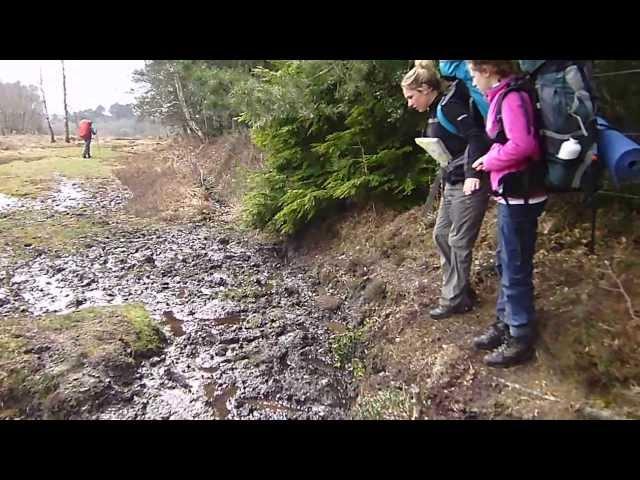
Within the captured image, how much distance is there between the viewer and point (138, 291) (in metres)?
2.43

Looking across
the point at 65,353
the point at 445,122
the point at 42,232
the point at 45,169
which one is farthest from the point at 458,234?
the point at 45,169

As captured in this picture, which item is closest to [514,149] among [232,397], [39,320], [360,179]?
[232,397]

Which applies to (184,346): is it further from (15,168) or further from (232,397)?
(15,168)

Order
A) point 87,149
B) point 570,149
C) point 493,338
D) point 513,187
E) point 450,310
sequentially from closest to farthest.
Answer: point 570,149 → point 513,187 → point 493,338 → point 450,310 → point 87,149

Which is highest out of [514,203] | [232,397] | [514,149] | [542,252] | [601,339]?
[514,149]

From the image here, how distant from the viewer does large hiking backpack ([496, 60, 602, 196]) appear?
134 cm

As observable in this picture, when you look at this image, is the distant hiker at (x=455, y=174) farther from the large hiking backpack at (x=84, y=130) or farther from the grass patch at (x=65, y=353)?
the large hiking backpack at (x=84, y=130)

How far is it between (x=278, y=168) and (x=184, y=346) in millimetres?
1948

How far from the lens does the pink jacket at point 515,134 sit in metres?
1.40

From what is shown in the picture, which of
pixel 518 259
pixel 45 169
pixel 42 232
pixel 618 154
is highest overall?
pixel 618 154

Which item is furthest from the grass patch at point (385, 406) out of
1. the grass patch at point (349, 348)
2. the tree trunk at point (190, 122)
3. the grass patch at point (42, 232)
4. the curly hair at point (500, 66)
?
the tree trunk at point (190, 122)

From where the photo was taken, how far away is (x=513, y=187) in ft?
4.87

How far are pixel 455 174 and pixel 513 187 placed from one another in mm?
415

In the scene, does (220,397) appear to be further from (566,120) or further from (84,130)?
(84,130)
